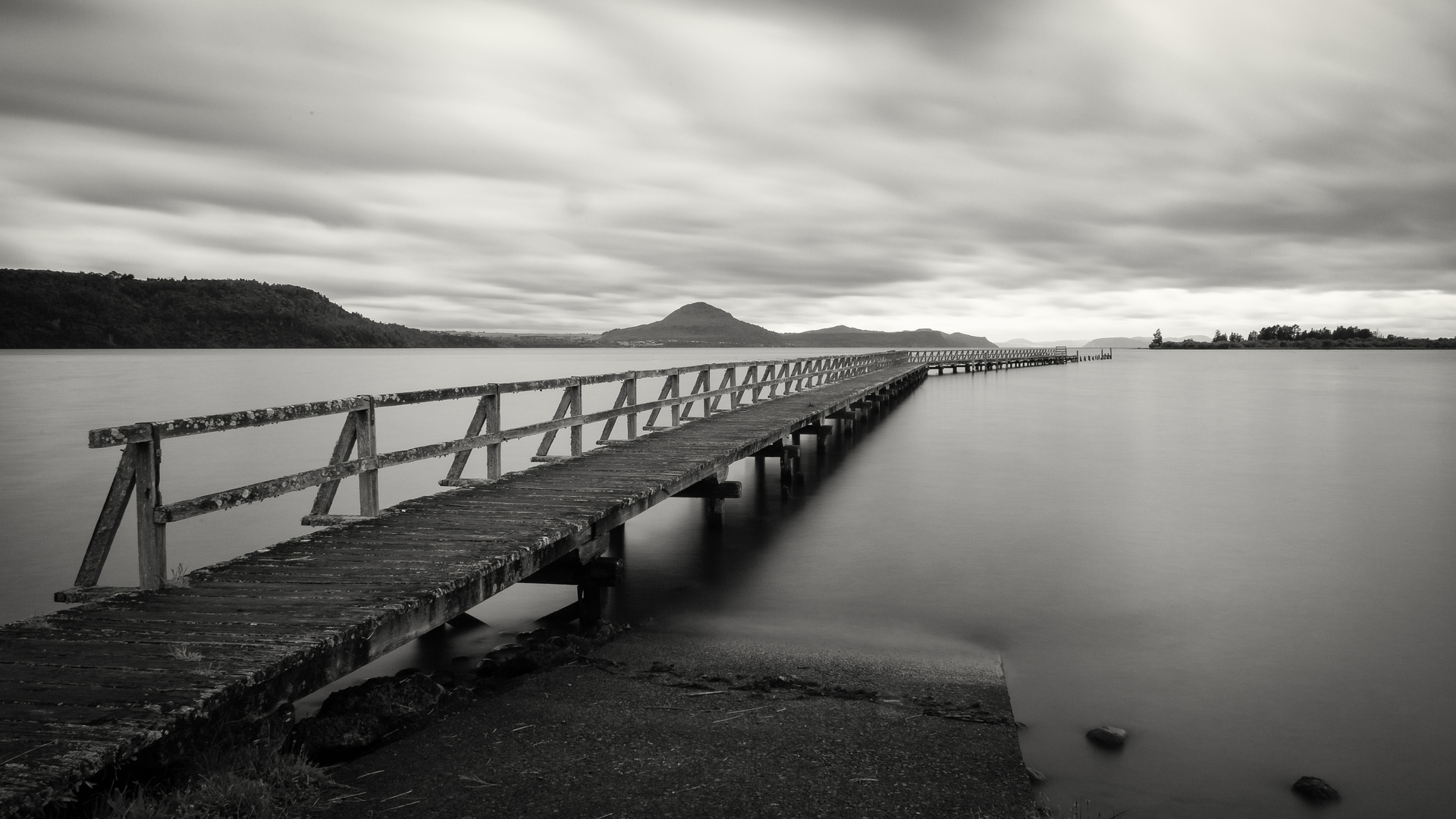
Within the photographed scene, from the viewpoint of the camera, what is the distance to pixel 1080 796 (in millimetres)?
5691

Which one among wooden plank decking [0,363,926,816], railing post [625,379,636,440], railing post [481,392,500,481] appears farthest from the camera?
railing post [625,379,636,440]

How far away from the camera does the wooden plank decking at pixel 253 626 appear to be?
11.5ft

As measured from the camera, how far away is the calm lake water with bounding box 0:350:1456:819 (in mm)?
6539

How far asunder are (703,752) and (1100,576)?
828cm

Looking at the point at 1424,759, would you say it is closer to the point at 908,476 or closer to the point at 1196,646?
the point at 1196,646

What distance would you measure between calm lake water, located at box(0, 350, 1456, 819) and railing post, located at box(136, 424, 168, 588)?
10.2 feet

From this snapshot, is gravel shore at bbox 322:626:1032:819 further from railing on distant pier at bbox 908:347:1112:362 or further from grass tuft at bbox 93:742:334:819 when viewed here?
railing on distant pier at bbox 908:347:1112:362

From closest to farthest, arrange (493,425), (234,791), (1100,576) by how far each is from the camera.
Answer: (234,791), (493,425), (1100,576)

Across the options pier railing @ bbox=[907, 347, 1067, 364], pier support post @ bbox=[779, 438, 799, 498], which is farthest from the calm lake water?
pier railing @ bbox=[907, 347, 1067, 364]

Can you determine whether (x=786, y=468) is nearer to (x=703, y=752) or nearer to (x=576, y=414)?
(x=576, y=414)

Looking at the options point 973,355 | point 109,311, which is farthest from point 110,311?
point 973,355

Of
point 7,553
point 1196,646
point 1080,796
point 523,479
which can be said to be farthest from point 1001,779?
point 7,553

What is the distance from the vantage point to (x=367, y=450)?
7.15 metres

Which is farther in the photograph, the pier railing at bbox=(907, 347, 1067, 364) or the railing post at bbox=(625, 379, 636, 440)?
the pier railing at bbox=(907, 347, 1067, 364)
